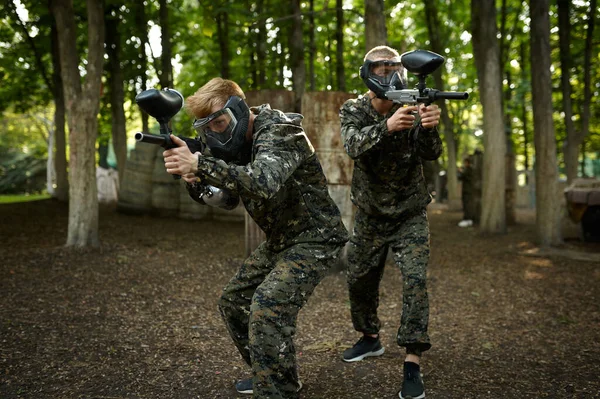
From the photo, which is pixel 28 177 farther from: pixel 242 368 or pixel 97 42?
pixel 242 368

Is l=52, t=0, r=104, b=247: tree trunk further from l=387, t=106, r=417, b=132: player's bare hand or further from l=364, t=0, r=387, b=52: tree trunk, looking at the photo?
l=387, t=106, r=417, b=132: player's bare hand

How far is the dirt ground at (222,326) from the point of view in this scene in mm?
3984

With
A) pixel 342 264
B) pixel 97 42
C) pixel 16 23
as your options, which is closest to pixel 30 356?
pixel 342 264

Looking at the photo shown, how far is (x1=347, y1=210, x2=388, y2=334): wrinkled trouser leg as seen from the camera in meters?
4.23

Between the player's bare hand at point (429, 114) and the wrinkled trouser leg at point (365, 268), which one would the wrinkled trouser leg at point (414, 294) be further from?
the player's bare hand at point (429, 114)

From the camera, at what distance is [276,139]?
3.04 m

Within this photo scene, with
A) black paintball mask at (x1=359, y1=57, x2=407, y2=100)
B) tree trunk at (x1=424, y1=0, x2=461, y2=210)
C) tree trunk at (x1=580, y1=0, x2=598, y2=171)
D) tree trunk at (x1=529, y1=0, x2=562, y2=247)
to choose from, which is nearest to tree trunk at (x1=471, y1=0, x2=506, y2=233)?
tree trunk at (x1=529, y1=0, x2=562, y2=247)

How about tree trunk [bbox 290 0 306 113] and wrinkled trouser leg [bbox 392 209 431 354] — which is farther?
tree trunk [bbox 290 0 306 113]

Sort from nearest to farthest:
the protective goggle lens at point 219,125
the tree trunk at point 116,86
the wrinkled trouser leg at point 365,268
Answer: the protective goggle lens at point 219,125, the wrinkled trouser leg at point 365,268, the tree trunk at point 116,86

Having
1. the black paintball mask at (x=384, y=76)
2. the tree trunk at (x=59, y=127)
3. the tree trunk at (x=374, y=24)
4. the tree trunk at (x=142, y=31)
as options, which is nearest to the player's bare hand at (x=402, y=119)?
the black paintball mask at (x=384, y=76)

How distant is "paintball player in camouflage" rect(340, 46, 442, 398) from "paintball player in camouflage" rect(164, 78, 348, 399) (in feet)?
2.33

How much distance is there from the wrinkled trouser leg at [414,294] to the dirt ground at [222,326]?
374 mm

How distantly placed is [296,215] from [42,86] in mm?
17820

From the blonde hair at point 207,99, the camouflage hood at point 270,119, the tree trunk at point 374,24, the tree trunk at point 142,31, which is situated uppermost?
the tree trunk at point 142,31
